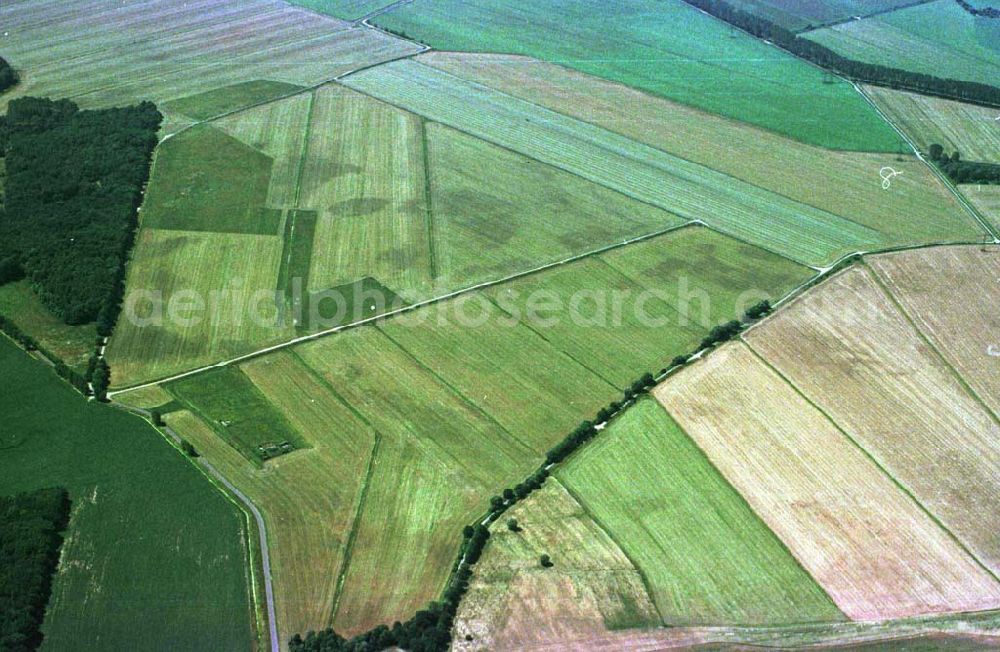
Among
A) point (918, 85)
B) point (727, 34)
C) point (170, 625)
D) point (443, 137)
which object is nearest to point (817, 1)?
point (727, 34)

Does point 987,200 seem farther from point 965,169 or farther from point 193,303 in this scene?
point 193,303

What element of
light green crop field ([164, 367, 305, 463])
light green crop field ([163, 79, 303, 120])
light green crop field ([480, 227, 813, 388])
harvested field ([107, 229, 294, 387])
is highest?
light green crop field ([480, 227, 813, 388])

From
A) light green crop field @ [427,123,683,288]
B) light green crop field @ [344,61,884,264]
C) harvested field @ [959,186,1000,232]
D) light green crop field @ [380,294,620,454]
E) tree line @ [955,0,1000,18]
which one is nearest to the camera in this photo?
light green crop field @ [380,294,620,454]

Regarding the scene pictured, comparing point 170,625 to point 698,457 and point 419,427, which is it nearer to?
point 419,427

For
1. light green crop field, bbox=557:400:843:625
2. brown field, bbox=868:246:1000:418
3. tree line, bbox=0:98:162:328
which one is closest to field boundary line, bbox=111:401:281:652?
tree line, bbox=0:98:162:328

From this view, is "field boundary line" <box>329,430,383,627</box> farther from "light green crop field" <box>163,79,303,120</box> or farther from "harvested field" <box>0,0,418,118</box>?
"harvested field" <box>0,0,418,118</box>

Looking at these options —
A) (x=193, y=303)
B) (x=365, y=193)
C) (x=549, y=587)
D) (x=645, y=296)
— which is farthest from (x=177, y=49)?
(x=549, y=587)
